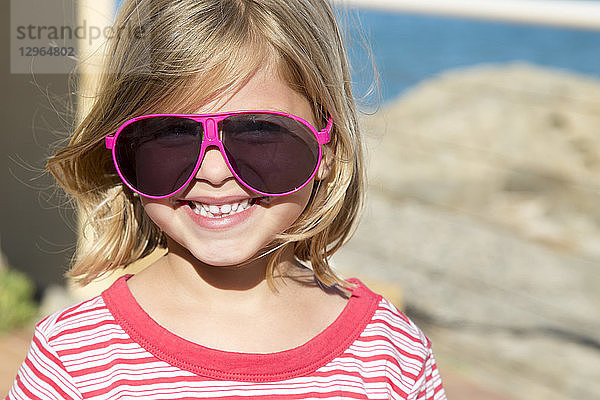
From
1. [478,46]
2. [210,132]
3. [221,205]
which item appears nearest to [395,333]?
[221,205]

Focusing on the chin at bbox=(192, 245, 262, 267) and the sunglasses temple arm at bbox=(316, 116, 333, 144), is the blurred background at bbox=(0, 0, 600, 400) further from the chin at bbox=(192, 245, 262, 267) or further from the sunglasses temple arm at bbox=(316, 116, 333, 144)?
the chin at bbox=(192, 245, 262, 267)

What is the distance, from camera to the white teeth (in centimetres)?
142

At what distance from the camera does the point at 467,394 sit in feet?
11.5

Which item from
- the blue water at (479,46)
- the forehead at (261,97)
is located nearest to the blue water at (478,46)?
the blue water at (479,46)

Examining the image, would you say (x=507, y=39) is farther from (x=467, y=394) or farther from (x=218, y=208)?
(x=218, y=208)

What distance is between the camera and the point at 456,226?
19.7 ft

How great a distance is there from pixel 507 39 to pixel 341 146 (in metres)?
24.0

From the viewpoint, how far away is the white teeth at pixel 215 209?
1.42 metres

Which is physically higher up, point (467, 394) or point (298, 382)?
point (298, 382)

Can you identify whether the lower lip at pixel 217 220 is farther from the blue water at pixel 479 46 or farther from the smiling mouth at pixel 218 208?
the blue water at pixel 479 46

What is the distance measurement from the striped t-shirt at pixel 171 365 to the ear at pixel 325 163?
0.27 meters

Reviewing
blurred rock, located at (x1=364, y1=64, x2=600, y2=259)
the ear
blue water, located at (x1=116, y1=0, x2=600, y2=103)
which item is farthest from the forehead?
blue water, located at (x1=116, y1=0, x2=600, y2=103)

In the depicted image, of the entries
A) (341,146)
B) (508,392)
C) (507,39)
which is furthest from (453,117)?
(507,39)

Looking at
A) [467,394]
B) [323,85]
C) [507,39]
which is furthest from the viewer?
[507,39]
